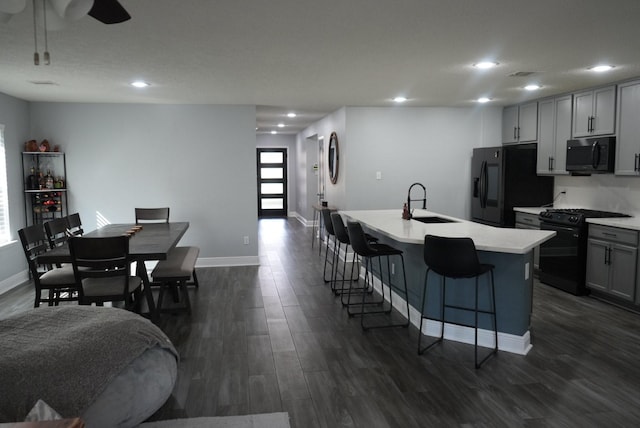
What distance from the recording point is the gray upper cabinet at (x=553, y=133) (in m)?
5.79

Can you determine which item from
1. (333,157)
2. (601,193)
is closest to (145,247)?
(333,157)

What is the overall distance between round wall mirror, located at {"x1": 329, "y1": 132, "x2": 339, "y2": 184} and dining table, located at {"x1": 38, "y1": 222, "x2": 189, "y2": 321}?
290 centimetres

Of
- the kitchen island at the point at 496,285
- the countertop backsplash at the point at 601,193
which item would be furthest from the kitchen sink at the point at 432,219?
the countertop backsplash at the point at 601,193

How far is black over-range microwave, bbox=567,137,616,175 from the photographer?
16.6 feet

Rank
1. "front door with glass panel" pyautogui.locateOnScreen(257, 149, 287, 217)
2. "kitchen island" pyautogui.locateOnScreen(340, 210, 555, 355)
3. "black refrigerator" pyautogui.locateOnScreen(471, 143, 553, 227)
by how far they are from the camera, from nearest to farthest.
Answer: "kitchen island" pyautogui.locateOnScreen(340, 210, 555, 355), "black refrigerator" pyautogui.locateOnScreen(471, 143, 553, 227), "front door with glass panel" pyautogui.locateOnScreen(257, 149, 287, 217)

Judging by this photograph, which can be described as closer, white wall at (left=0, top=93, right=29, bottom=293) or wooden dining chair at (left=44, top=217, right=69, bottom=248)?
wooden dining chair at (left=44, top=217, right=69, bottom=248)

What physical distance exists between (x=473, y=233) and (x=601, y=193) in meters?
2.81

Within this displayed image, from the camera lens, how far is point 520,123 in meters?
6.72

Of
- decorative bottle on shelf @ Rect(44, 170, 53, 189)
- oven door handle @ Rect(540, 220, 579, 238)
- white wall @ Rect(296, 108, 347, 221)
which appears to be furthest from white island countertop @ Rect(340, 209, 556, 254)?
decorative bottle on shelf @ Rect(44, 170, 53, 189)

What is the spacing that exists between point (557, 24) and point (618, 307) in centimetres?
320

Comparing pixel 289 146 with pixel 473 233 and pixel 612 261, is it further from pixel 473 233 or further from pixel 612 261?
pixel 473 233

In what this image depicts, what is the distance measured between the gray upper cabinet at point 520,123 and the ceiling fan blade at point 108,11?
225 inches

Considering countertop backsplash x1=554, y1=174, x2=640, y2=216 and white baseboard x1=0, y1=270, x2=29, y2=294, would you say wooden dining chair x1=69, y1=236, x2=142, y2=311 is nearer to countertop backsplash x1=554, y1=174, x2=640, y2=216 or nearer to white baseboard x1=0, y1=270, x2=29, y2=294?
white baseboard x1=0, y1=270, x2=29, y2=294

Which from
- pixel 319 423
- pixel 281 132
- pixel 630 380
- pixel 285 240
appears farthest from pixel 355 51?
pixel 281 132
